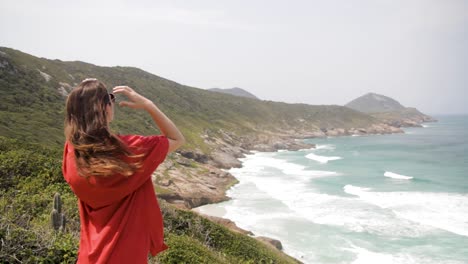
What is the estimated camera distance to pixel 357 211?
113ft

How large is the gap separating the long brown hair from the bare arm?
9.0 inches

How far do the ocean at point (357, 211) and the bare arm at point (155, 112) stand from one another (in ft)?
74.3

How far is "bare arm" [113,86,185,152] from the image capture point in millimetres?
2725

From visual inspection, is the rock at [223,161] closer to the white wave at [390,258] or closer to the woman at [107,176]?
the white wave at [390,258]

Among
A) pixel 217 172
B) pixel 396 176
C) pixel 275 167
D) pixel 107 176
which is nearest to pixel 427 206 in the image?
pixel 396 176

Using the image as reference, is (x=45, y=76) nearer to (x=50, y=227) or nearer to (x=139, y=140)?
(x=50, y=227)

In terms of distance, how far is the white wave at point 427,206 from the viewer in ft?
100

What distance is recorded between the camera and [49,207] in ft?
31.7

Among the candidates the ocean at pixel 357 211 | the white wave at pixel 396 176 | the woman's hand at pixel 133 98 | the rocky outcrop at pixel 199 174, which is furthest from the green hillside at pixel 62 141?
the white wave at pixel 396 176

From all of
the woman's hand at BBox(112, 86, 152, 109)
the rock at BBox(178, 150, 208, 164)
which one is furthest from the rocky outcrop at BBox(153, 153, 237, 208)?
the woman's hand at BBox(112, 86, 152, 109)

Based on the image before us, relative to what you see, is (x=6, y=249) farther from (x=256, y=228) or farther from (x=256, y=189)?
(x=256, y=189)

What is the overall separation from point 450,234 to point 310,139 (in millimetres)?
106325

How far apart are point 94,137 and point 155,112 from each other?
53cm

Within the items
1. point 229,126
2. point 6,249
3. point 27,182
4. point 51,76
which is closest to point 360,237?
point 27,182
